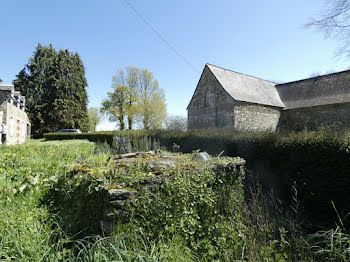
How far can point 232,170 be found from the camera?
400 centimetres

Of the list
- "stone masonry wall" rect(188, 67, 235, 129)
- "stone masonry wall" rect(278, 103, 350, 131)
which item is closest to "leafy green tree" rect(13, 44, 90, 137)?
"stone masonry wall" rect(188, 67, 235, 129)

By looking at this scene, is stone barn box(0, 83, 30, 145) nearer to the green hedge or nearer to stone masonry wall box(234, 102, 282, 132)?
the green hedge

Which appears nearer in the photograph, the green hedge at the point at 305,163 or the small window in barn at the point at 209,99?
the green hedge at the point at 305,163

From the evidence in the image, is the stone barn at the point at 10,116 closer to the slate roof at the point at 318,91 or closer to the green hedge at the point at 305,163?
the green hedge at the point at 305,163

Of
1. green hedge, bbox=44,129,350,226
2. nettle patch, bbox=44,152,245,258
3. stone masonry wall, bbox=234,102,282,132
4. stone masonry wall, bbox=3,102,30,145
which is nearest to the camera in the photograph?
nettle patch, bbox=44,152,245,258

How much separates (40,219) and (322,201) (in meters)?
6.07

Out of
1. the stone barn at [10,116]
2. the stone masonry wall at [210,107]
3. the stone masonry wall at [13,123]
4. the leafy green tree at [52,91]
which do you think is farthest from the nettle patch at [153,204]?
the leafy green tree at [52,91]

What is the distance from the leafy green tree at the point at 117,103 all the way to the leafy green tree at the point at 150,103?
231cm

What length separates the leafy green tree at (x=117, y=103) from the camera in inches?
1136

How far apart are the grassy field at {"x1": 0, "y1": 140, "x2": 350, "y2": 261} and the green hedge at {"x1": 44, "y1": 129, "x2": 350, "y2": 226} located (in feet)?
6.07

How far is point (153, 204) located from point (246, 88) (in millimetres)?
18140

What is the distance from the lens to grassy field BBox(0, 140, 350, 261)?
2.04 metres

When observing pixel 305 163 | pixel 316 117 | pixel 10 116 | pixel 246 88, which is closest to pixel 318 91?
pixel 316 117

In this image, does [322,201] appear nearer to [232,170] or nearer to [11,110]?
[232,170]
